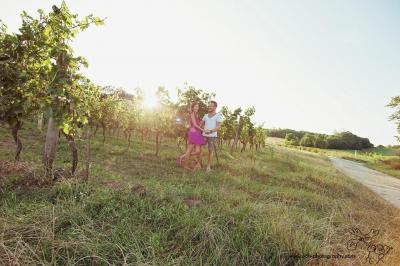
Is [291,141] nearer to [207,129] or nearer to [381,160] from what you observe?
[381,160]

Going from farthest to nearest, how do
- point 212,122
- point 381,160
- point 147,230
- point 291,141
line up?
1. point 291,141
2. point 381,160
3. point 212,122
4. point 147,230

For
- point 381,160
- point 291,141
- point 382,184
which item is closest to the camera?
point 382,184

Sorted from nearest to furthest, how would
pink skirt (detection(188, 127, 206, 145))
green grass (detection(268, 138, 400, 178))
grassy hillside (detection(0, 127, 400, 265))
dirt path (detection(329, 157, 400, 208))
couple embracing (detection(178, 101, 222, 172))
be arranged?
grassy hillside (detection(0, 127, 400, 265)) < couple embracing (detection(178, 101, 222, 172)) < pink skirt (detection(188, 127, 206, 145)) < dirt path (detection(329, 157, 400, 208)) < green grass (detection(268, 138, 400, 178))

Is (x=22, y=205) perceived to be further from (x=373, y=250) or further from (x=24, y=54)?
(x=373, y=250)

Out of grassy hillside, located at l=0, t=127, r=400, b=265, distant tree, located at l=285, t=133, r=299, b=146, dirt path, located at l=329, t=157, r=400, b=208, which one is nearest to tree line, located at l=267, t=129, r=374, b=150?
distant tree, located at l=285, t=133, r=299, b=146

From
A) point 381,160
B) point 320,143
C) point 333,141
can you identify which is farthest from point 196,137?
point 333,141

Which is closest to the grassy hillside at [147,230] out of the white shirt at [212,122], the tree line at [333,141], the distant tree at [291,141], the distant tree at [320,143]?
the white shirt at [212,122]

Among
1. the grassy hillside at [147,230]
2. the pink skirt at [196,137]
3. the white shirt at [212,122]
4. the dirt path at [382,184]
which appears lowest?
the dirt path at [382,184]

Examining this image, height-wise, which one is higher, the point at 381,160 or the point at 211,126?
the point at 211,126

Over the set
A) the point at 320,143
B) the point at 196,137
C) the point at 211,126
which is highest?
the point at 320,143

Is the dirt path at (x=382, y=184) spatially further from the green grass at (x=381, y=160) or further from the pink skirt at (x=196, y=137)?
the pink skirt at (x=196, y=137)

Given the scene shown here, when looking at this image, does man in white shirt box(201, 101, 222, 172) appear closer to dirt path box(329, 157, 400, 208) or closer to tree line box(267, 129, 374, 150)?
dirt path box(329, 157, 400, 208)

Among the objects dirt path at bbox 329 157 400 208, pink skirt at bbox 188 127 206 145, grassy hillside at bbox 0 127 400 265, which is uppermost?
pink skirt at bbox 188 127 206 145

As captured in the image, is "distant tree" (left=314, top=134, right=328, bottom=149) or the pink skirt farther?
"distant tree" (left=314, top=134, right=328, bottom=149)
